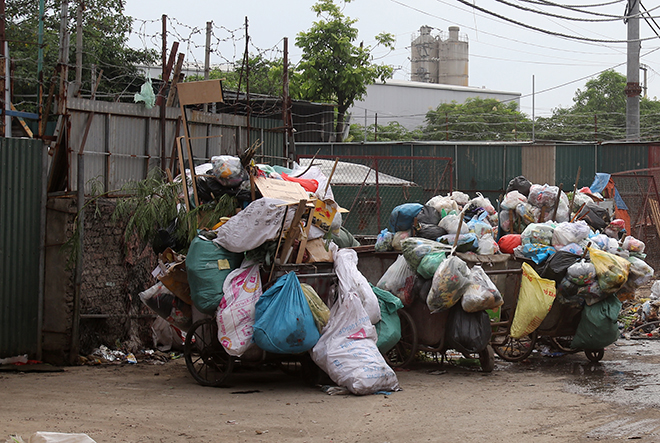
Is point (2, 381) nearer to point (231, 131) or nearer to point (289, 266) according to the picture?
point (289, 266)

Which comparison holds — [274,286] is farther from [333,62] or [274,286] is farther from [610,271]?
[333,62]

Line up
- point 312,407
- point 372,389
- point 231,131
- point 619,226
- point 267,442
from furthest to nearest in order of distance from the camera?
point 231,131, point 619,226, point 372,389, point 312,407, point 267,442

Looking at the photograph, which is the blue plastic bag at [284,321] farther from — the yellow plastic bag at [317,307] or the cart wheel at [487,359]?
the cart wheel at [487,359]

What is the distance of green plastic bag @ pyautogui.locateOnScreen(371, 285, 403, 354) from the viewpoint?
626cm

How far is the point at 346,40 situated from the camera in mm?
26375

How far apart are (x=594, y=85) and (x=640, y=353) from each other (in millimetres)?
39175

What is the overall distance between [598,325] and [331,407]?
316 cm

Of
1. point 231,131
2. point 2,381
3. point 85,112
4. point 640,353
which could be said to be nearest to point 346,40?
point 231,131

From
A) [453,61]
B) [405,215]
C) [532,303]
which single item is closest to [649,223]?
[532,303]

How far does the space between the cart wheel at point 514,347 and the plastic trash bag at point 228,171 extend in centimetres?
310

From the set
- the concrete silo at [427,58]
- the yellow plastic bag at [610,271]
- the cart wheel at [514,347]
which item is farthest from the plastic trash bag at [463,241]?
the concrete silo at [427,58]

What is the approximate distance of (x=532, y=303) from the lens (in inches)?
268

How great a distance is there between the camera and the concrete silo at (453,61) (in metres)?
61.7

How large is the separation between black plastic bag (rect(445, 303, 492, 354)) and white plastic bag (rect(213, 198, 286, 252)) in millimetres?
1947
